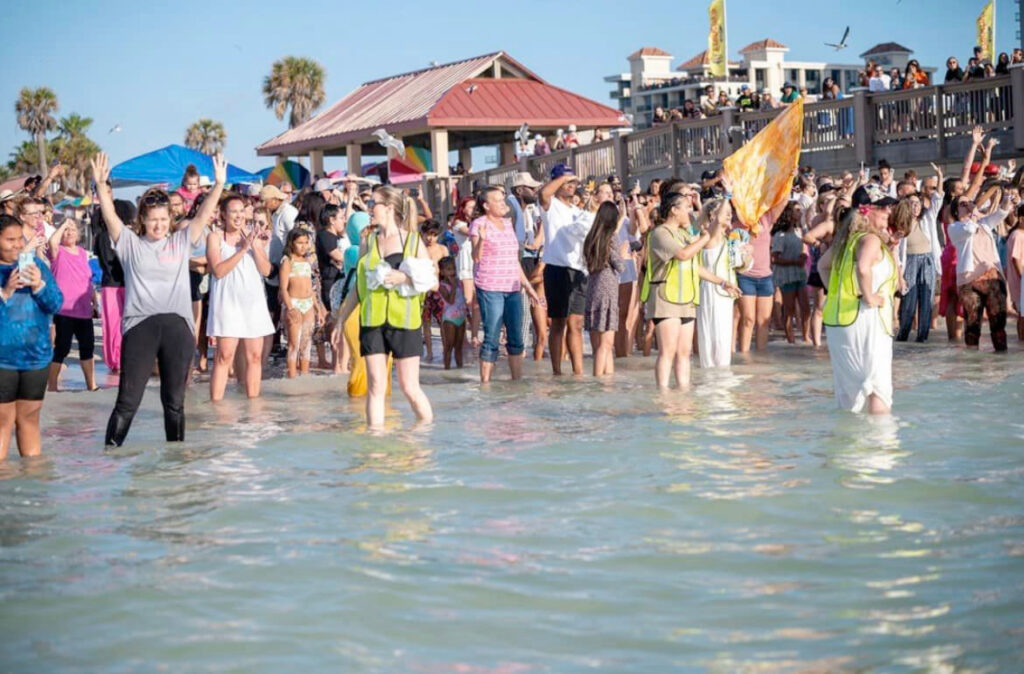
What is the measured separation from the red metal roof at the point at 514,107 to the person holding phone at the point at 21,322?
3268 cm

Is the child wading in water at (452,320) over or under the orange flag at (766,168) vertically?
under

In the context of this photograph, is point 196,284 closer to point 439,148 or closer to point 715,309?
point 715,309

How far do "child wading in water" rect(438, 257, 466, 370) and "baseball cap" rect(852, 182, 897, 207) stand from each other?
4335mm

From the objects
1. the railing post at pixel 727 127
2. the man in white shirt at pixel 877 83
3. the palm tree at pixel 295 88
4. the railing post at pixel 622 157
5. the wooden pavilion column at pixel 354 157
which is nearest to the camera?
the railing post at pixel 727 127

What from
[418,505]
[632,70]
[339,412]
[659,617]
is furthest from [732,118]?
[632,70]

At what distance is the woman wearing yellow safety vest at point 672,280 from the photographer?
38.7 feet

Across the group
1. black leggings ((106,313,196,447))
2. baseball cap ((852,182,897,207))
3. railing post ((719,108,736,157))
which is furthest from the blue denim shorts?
railing post ((719,108,736,157))

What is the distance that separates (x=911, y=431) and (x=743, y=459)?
1.60 meters

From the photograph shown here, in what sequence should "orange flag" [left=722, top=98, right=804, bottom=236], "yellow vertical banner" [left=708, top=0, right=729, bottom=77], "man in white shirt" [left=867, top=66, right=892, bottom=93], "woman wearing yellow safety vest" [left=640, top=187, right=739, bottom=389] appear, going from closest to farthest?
"woman wearing yellow safety vest" [left=640, top=187, right=739, bottom=389], "orange flag" [left=722, top=98, right=804, bottom=236], "man in white shirt" [left=867, top=66, right=892, bottom=93], "yellow vertical banner" [left=708, top=0, right=729, bottom=77]

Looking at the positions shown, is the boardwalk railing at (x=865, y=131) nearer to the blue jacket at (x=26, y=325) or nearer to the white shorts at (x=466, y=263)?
the white shorts at (x=466, y=263)

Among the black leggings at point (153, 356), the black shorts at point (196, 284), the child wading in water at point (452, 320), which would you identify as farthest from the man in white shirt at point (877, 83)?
the black leggings at point (153, 356)

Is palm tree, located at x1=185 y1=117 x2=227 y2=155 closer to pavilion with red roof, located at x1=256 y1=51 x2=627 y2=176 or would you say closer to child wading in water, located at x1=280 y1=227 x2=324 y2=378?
pavilion with red roof, located at x1=256 y1=51 x2=627 y2=176

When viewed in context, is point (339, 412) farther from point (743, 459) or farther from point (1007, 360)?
point (1007, 360)

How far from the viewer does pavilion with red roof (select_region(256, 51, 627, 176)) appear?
4191 cm
